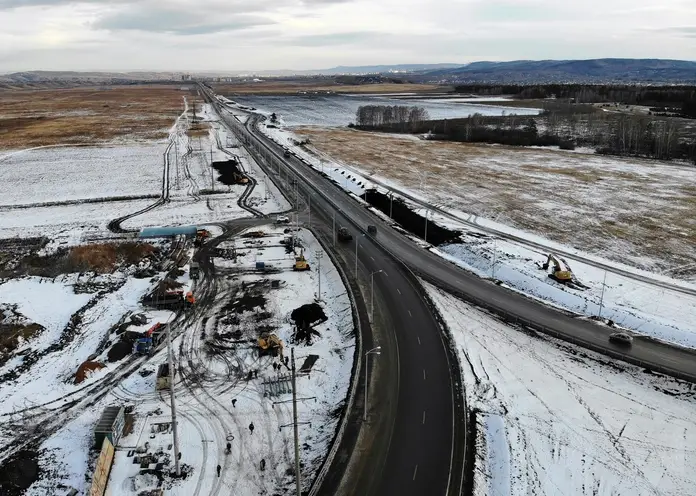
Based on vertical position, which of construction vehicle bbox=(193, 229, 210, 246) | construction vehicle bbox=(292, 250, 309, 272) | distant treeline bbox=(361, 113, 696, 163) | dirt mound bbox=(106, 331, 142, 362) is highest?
distant treeline bbox=(361, 113, 696, 163)

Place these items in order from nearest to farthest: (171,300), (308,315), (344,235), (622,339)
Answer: (622,339)
(308,315)
(171,300)
(344,235)

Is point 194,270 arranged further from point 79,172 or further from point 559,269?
point 79,172

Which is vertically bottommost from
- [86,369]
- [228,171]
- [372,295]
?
[86,369]

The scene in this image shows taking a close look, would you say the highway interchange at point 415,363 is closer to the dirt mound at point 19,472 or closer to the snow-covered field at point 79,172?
the dirt mound at point 19,472

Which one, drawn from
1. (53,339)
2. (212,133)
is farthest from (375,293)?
(212,133)

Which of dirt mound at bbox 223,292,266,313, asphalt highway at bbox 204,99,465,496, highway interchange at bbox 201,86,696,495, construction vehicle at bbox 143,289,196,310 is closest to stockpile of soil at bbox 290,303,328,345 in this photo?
dirt mound at bbox 223,292,266,313

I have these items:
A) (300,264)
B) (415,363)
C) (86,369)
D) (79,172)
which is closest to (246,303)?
(300,264)

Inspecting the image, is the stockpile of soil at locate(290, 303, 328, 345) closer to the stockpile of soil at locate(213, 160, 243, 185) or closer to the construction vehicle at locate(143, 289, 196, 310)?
the construction vehicle at locate(143, 289, 196, 310)

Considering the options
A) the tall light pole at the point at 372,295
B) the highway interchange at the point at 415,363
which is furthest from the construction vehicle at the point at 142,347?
the tall light pole at the point at 372,295
